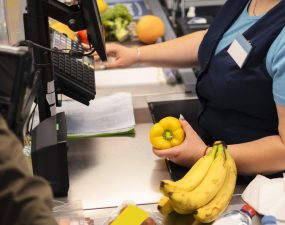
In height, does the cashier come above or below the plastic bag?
above

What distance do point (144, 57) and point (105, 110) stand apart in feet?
0.98

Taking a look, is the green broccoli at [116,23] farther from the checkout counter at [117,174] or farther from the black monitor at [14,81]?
the black monitor at [14,81]

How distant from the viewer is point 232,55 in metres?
1.34

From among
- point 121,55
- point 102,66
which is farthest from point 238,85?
point 102,66

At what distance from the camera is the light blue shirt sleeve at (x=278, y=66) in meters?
1.16

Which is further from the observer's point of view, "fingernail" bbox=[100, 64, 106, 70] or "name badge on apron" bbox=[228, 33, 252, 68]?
"fingernail" bbox=[100, 64, 106, 70]

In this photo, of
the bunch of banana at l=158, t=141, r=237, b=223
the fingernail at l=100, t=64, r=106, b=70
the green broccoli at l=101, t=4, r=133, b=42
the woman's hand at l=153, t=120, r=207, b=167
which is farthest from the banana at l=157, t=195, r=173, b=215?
the green broccoli at l=101, t=4, r=133, b=42

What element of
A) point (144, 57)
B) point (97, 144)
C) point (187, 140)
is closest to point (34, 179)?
point (187, 140)

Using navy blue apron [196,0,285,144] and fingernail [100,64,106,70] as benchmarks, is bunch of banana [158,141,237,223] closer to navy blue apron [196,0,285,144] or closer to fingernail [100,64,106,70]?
navy blue apron [196,0,285,144]

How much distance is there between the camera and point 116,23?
2137 millimetres

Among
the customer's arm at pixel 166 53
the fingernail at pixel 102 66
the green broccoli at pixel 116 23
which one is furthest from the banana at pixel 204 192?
the green broccoli at pixel 116 23

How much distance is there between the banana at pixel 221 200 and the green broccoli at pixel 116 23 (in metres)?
1.06

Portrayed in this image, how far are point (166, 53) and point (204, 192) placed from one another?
2.48 feet

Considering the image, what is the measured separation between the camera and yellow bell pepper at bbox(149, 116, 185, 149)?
132 centimetres
